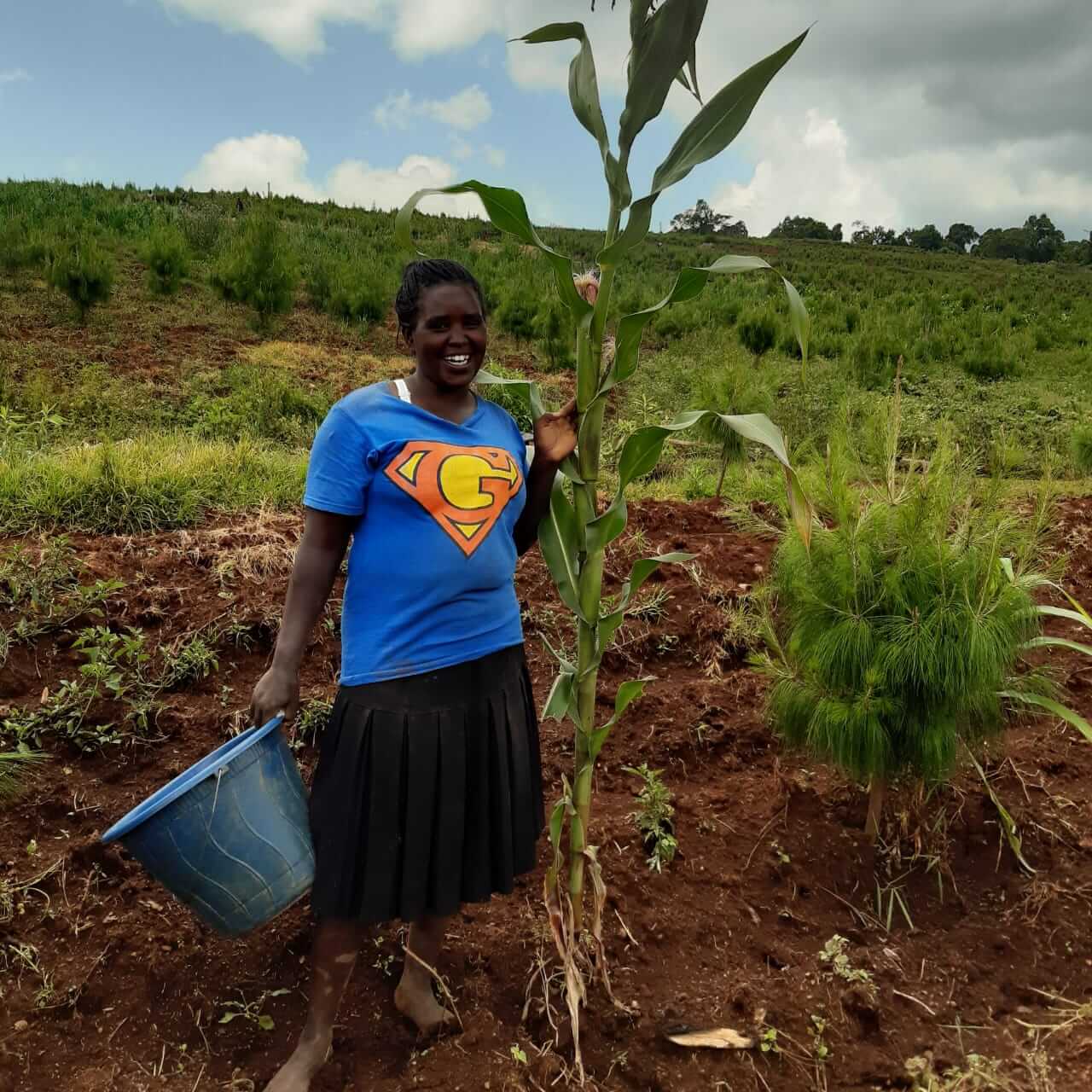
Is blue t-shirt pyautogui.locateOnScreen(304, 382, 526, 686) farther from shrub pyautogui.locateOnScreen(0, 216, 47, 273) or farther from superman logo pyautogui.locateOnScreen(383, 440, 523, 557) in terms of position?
shrub pyautogui.locateOnScreen(0, 216, 47, 273)

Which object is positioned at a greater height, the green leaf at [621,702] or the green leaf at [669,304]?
the green leaf at [669,304]

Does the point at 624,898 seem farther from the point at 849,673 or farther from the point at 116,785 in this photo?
the point at 116,785

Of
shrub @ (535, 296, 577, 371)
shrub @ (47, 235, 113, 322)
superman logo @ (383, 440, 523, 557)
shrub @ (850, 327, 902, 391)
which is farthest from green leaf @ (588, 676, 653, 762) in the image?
shrub @ (850, 327, 902, 391)

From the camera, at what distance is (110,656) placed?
2.79 meters

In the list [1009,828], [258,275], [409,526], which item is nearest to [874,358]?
[258,275]

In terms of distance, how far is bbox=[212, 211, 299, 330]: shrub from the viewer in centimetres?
1086

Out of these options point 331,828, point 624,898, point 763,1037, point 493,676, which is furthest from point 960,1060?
point 331,828

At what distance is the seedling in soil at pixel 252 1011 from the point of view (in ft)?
6.07

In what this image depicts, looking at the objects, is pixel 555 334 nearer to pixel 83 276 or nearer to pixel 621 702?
pixel 83 276

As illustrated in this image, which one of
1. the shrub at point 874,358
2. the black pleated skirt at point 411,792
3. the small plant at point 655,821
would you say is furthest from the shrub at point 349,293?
the black pleated skirt at point 411,792

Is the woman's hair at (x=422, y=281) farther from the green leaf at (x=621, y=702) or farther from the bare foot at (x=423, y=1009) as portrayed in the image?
the bare foot at (x=423, y=1009)

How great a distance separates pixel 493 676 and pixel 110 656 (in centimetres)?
170

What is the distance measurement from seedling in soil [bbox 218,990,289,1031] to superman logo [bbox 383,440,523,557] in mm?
1129

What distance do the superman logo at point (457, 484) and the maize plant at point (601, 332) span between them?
0.16m
